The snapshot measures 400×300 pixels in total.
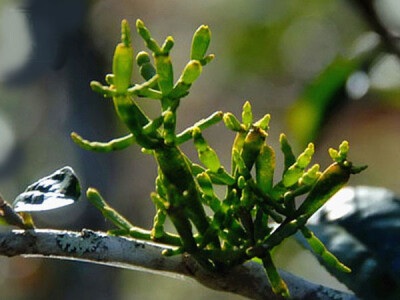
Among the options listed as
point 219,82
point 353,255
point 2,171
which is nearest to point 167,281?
point 219,82

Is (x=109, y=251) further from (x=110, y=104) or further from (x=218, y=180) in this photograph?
(x=110, y=104)

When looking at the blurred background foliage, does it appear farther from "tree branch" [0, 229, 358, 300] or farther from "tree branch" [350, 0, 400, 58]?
"tree branch" [0, 229, 358, 300]

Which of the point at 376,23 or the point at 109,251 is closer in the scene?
the point at 109,251

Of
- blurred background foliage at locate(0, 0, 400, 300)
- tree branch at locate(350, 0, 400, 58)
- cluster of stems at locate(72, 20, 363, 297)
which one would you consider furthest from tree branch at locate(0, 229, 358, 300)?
blurred background foliage at locate(0, 0, 400, 300)

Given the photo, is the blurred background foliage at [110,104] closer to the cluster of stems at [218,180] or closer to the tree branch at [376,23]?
the tree branch at [376,23]

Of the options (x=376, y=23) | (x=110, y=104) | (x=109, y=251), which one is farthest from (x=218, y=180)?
(x=110, y=104)

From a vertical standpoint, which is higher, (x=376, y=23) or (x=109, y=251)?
(x=376, y=23)
